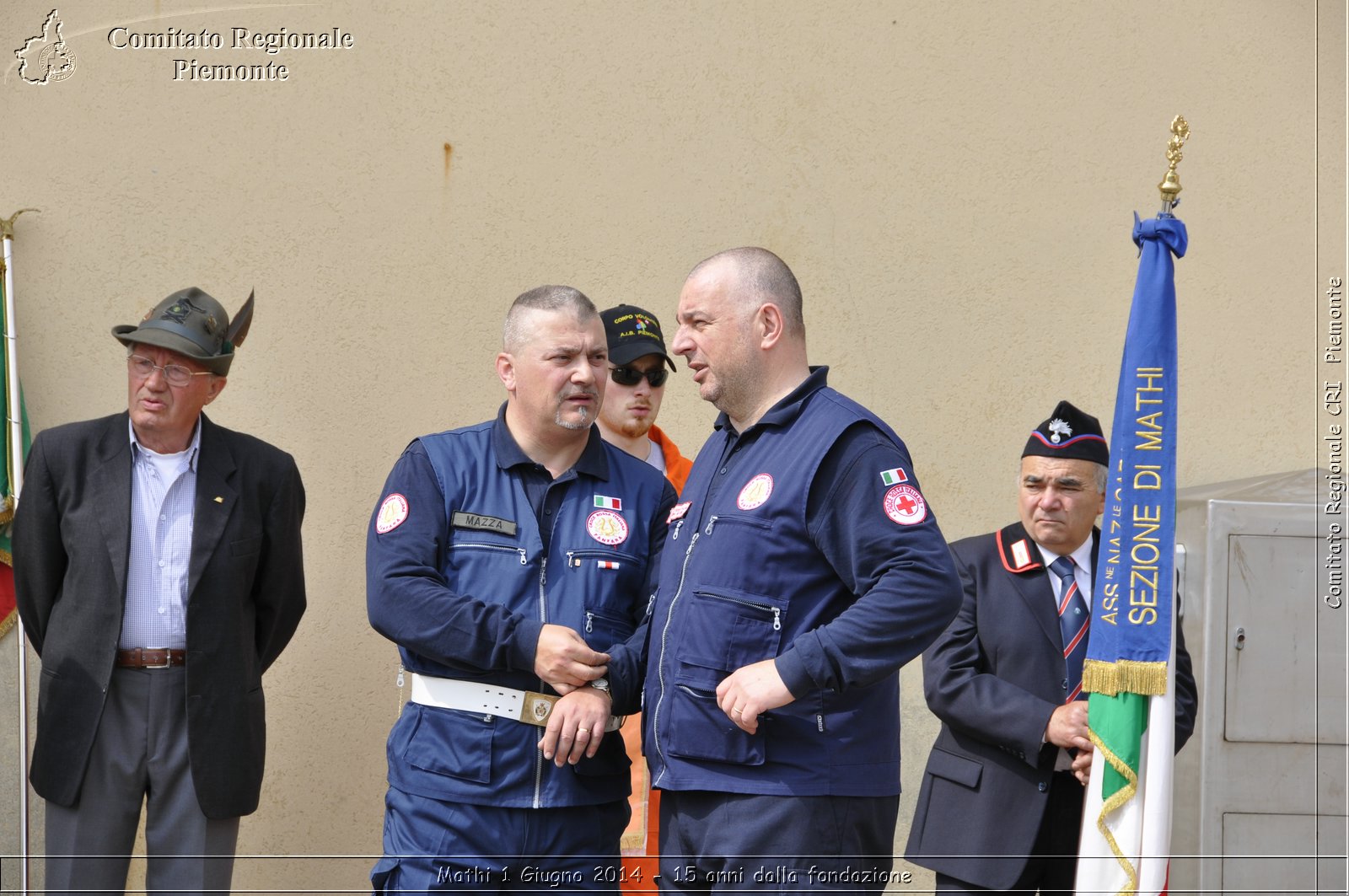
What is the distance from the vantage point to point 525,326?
3.34 metres

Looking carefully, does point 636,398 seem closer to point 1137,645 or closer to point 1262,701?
point 1137,645

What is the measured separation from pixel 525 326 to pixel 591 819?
121 centimetres

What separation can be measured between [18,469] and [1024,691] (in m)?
3.31

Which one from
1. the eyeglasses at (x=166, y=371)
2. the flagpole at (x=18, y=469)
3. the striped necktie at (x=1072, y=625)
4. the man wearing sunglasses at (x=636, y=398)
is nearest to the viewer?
the striped necktie at (x=1072, y=625)

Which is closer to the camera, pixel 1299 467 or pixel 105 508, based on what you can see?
pixel 105 508

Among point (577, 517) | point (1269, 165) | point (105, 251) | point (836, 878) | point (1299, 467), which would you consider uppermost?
point (1269, 165)

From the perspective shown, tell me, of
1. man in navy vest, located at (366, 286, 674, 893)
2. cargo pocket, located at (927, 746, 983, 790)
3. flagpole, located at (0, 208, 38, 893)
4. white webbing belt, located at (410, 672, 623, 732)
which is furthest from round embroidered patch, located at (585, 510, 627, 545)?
flagpole, located at (0, 208, 38, 893)

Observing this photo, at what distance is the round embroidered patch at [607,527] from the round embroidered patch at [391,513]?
1.46 feet

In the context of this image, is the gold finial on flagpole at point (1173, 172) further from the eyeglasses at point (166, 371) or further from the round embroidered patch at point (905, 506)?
the eyeglasses at point (166, 371)

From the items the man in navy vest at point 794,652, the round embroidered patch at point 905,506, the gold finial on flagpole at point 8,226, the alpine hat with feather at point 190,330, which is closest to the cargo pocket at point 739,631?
the man in navy vest at point 794,652

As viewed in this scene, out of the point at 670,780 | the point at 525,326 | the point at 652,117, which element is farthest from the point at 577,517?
the point at 652,117

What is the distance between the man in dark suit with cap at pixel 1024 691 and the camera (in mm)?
3545

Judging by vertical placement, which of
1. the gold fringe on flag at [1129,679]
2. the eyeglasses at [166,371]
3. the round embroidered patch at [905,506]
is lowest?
the gold fringe on flag at [1129,679]

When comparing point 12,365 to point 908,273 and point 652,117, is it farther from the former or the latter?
point 908,273
